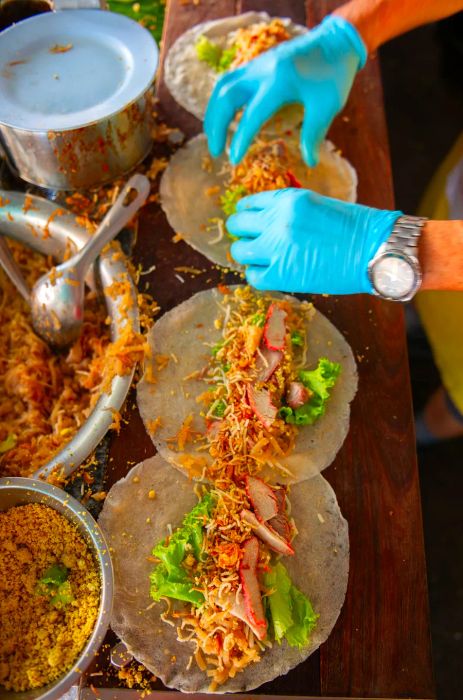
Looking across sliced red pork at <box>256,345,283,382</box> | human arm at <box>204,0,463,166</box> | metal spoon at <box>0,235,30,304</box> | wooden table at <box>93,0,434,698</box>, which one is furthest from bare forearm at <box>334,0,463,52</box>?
metal spoon at <box>0,235,30,304</box>

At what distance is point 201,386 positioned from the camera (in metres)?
1.80

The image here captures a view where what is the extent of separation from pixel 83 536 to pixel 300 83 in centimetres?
162

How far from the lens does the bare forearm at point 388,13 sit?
205 centimetres

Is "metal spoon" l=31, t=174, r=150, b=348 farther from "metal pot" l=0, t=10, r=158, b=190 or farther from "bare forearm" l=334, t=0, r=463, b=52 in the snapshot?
"bare forearm" l=334, t=0, r=463, b=52

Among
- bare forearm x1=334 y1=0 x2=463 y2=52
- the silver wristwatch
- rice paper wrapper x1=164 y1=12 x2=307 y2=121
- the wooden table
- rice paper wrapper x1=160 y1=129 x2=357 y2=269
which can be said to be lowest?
the wooden table

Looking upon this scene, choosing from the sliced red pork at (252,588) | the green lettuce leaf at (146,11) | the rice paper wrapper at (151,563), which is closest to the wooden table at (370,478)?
the rice paper wrapper at (151,563)

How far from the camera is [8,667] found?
1.30 metres

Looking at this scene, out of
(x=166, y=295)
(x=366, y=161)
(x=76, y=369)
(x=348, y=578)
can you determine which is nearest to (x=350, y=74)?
(x=366, y=161)

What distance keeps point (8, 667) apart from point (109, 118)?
1.53 metres

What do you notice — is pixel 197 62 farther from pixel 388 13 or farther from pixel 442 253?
pixel 442 253

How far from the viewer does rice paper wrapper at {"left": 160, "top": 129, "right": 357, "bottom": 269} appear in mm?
2066

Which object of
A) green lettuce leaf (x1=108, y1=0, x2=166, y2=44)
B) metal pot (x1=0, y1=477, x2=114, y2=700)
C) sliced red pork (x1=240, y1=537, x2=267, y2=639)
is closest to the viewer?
metal pot (x1=0, y1=477, x2=114, y2=700)

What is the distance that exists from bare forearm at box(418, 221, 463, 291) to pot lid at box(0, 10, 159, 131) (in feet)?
3.34

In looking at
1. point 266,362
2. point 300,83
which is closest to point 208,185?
point 300,83
